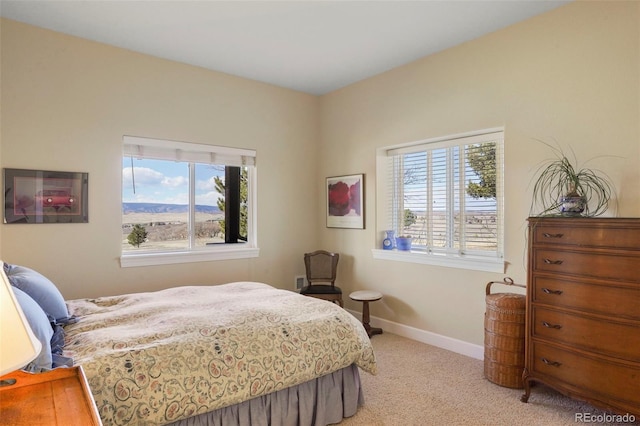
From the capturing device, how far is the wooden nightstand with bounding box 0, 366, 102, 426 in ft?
3.60

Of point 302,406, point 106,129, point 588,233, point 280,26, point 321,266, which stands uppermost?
point 280,26

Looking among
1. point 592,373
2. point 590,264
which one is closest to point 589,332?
point 592,373

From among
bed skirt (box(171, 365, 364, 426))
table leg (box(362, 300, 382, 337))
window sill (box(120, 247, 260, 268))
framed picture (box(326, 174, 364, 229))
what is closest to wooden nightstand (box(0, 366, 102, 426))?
bed skirt (box(171, 365, 364, 426))

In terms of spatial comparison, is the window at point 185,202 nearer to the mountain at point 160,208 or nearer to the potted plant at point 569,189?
the mountain at point 160,208

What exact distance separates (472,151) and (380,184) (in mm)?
1091

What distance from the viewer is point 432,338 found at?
374cm

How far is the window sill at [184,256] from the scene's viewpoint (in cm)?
364

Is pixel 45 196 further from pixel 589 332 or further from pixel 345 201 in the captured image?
pixel 589 332

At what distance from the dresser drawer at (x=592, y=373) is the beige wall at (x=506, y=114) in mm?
747

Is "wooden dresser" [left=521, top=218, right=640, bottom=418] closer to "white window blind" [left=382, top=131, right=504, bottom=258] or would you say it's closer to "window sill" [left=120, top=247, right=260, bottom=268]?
"white window blind" [left=382, top=131, right=504, bottom=258]

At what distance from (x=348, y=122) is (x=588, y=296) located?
10.3 feet

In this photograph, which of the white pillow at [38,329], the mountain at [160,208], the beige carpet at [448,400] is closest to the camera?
the white pillow at [38,329]

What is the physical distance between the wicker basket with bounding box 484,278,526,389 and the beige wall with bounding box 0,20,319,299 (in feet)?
8.30

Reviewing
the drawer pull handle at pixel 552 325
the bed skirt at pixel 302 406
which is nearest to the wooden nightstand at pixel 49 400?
the bed skirt at pixel 302 406
